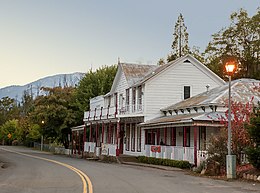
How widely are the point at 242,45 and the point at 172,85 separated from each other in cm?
1593

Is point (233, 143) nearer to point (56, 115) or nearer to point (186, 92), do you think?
point (186, 92)

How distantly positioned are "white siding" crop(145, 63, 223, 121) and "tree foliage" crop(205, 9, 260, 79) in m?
12.4

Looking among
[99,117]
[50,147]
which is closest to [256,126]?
[99,117]

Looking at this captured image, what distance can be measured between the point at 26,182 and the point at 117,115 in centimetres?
2169

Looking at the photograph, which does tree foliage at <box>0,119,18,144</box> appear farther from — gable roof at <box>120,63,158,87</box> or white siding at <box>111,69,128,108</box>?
gable roof at <box>120,63,158,87</box>

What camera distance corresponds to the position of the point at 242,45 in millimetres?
51062

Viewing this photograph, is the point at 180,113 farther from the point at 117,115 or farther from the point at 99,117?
the point at 99,117

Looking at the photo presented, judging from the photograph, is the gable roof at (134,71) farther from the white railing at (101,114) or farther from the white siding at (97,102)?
the white siding at (97,102)

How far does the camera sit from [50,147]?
2709 inches

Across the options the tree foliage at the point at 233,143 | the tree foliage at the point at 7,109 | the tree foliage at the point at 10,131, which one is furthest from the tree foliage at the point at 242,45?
the tree foliage at the point at 7,109

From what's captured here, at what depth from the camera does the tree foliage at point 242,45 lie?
1945 inches

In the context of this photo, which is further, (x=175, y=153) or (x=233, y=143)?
(x=175, y=153)

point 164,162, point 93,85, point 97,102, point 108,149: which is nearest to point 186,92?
point 108,149

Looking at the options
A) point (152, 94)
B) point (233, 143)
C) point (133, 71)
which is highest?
point (133, 71)
